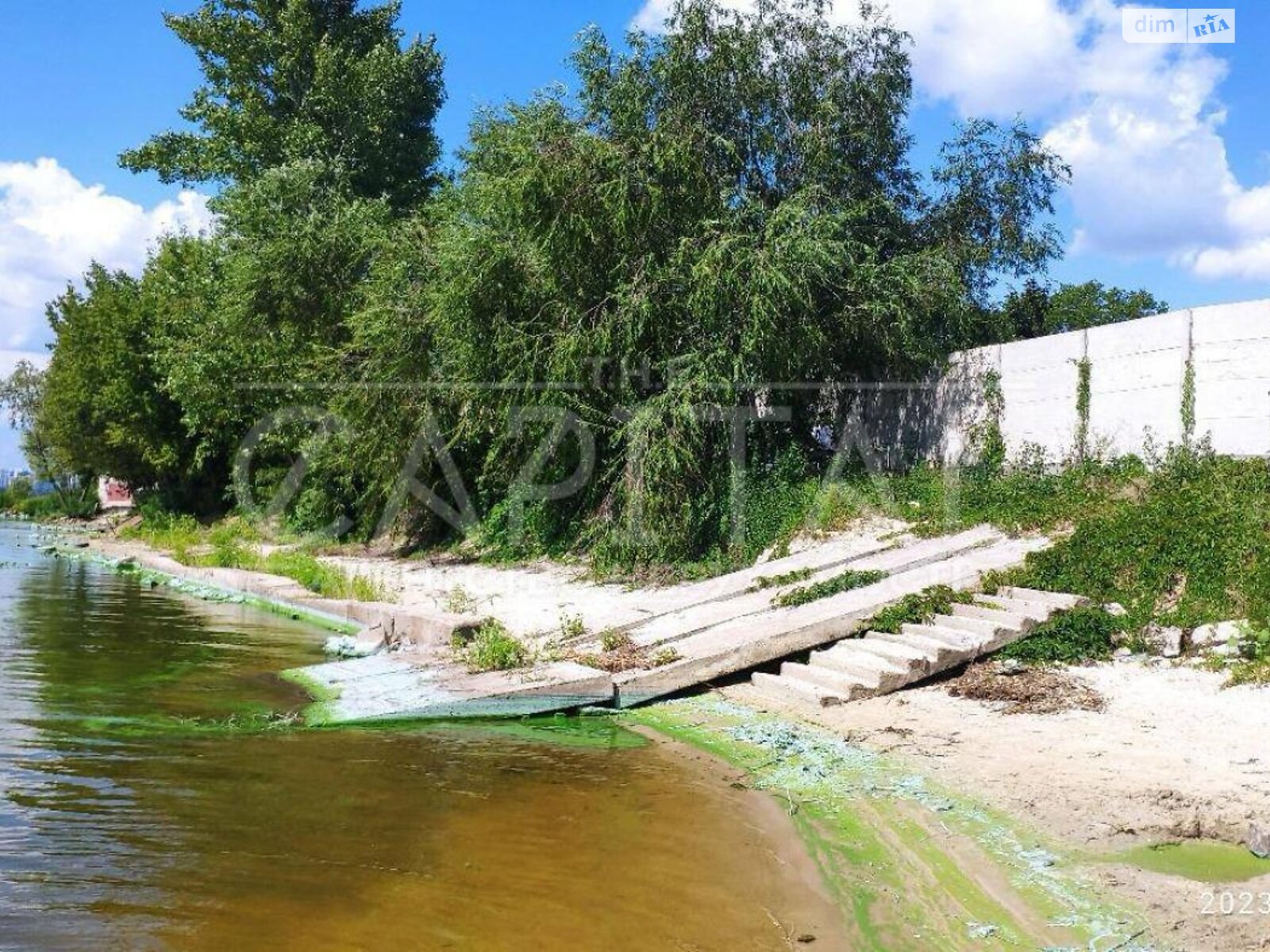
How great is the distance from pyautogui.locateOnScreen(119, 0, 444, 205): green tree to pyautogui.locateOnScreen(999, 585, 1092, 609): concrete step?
77.9 feet

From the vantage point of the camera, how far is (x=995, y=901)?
5230mm

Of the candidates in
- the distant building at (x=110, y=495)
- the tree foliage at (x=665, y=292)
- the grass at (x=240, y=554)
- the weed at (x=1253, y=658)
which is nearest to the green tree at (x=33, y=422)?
the distant building at (x=110, y=495)

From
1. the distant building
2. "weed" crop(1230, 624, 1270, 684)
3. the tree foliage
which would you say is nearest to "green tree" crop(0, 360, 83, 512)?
the distant building

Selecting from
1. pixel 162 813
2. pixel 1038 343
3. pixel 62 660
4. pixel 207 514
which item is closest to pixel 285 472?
pixel 207 514

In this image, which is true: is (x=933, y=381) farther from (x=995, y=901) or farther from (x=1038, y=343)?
(x=995, y=901)

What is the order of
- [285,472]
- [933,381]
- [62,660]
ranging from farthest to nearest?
[285,472] → [933,381] → [62,660]

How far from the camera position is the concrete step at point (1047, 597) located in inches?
411

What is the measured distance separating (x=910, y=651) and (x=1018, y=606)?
1.65 metres

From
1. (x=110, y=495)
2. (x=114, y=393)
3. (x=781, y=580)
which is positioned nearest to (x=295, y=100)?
(x=114, y=393)

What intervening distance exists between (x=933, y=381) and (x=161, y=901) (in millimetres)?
14988

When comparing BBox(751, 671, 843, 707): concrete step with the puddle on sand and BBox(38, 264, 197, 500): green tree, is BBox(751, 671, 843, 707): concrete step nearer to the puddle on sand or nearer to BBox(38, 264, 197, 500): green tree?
the puddle on sand

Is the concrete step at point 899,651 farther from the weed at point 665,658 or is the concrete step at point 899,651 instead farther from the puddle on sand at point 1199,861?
the puddle on sand at point 1199,861

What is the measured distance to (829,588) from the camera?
1222cm

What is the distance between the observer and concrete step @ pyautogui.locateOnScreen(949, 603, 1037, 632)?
1009cm
